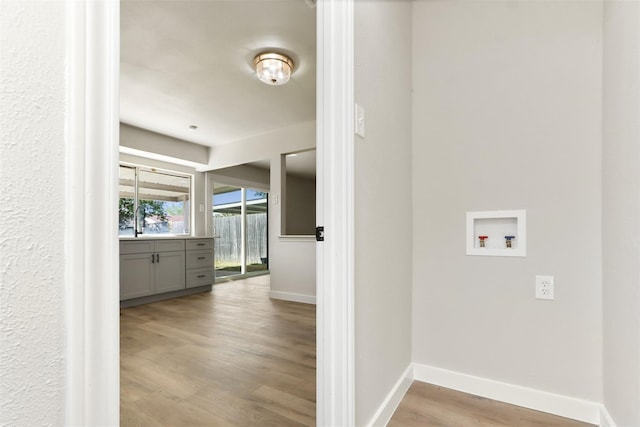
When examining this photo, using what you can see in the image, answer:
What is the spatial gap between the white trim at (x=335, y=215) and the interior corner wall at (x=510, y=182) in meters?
0.88

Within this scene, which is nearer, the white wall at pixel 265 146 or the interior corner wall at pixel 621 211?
the interior corner wall at pixel 621 211

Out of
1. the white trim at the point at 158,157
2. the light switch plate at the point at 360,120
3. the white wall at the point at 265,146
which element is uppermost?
the white wall at the point at 265,146

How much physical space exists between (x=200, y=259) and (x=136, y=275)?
0.99 metres

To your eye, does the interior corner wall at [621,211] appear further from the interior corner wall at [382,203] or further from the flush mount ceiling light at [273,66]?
the flush mount ceiling light at [273,66]

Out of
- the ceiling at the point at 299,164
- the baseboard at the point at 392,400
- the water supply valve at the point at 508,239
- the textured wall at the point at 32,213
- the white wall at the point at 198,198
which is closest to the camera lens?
the textured wall at the point at 32,213

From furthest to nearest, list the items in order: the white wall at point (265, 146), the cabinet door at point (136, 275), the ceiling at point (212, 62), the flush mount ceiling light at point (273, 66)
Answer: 1. the white wall at point (265, 146)
2. the cabinet door at point (136, 275)
3. the flush mount ceiling light at point (273, 66)
4. the ceiling at point (212, 62)

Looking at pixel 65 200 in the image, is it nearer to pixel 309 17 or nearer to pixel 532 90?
pixel 532 90

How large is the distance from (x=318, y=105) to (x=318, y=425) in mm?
1174

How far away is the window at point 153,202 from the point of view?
4574 millimetres

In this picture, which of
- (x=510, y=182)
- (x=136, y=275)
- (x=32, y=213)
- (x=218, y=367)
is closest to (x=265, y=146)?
(x=136, y=275)

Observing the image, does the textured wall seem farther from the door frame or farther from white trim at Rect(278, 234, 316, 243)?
white trim at Rect(278, 234, 316, 243)

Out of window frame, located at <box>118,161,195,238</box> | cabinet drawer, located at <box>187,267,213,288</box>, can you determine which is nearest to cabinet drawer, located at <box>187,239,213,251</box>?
cabinet drawer, located at <box>187,267,213,288</box>

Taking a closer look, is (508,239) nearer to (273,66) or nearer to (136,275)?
(273,66)

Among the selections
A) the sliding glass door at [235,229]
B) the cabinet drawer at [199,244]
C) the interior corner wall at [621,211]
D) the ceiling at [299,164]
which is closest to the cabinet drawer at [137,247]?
the cabinet drawer at [199,244]
